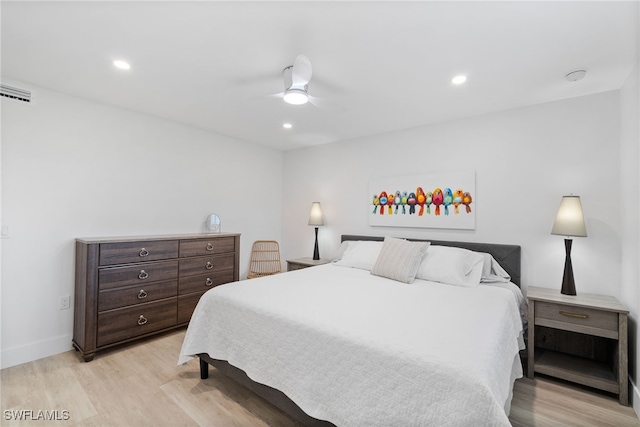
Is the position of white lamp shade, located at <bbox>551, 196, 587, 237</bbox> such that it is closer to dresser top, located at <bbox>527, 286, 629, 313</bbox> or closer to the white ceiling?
dresser top, located at <bbox>527, 286, 629, 313</bbox>

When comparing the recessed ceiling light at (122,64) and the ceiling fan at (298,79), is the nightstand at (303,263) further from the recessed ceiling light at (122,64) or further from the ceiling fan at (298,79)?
the recessed ceiling light at (122,64)

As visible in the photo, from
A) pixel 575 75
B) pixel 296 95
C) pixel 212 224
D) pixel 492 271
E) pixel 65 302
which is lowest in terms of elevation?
pixel 65 302

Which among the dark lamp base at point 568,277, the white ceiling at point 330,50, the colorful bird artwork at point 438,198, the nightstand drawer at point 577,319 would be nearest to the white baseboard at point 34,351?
the white ceiling at point 330,50

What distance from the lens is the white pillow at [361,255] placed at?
3096 millimetres

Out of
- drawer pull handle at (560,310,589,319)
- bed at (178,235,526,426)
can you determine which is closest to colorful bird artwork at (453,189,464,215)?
bed at (178,235,526,426)

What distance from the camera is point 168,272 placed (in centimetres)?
300

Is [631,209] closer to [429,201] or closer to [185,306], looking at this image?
[429,201]

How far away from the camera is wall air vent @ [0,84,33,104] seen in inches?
92.0

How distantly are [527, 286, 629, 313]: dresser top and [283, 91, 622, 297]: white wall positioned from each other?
151 mm

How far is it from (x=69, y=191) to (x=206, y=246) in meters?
1.35

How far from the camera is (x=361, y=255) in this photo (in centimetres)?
319

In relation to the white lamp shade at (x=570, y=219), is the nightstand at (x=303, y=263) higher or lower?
lower

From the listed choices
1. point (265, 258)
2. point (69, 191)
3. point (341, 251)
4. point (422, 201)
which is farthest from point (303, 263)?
point (69, 191)

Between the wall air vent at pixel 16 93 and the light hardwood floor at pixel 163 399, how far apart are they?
2.22 m
